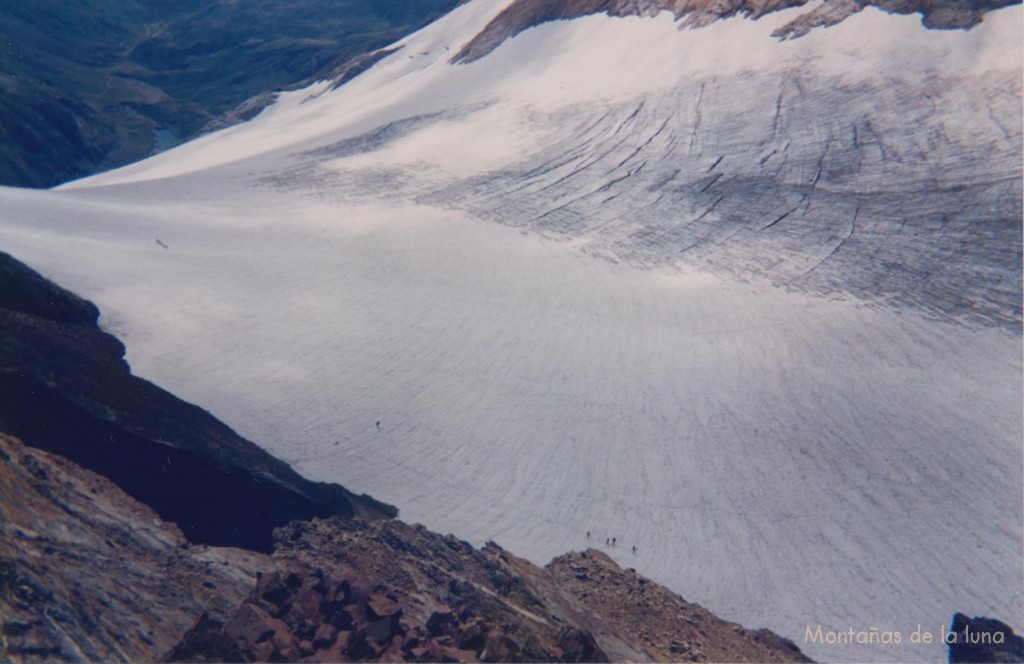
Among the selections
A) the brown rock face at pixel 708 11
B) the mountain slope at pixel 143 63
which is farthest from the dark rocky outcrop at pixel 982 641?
the mountain slope at pixel 143 63

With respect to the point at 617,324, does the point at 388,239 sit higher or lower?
higher

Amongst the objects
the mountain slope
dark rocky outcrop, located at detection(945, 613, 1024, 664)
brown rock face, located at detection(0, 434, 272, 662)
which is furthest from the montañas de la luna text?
the mountain slope

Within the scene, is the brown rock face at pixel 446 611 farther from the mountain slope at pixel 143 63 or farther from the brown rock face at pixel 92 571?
Answer: the mountain slope at pixel 143 63

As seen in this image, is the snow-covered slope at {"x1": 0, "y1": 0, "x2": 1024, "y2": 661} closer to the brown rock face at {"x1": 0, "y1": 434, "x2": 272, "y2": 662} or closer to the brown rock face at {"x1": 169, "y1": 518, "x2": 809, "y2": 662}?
the brown rock face at {"x1": 169, "y1": 518, "x2": 809, "y2": 662}

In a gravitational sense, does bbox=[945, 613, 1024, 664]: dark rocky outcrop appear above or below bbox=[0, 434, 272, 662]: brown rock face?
below

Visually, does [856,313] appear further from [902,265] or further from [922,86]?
[922,86]

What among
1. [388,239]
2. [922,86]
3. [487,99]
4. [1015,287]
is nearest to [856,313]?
[1015,287]
